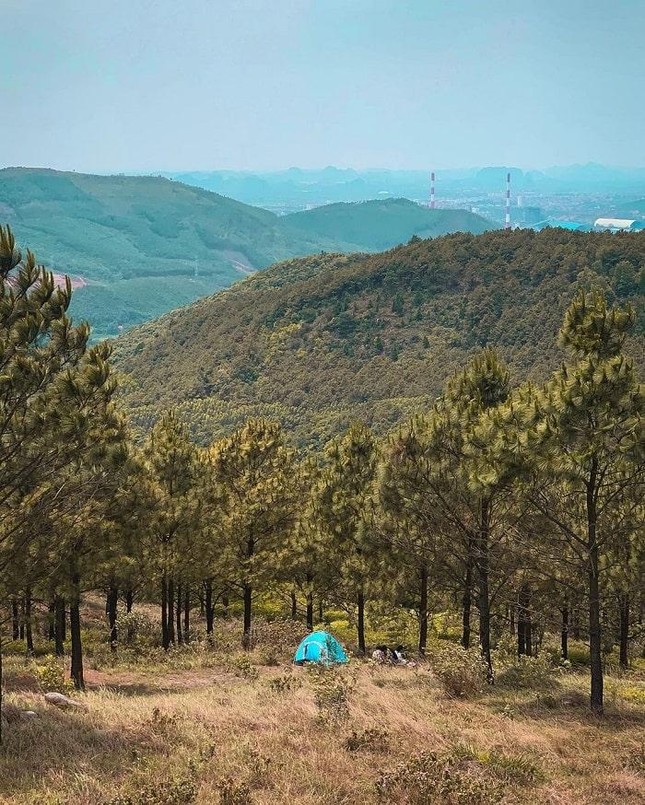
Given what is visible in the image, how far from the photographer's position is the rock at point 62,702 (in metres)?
12.3

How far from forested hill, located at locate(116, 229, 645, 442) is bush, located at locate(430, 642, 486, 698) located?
7191 cm

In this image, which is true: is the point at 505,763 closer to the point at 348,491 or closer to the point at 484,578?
the point at 484,578

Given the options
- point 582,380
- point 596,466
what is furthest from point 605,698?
point 582,380

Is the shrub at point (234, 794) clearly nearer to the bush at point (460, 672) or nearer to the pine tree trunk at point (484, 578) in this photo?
the bush at point (460, 672)

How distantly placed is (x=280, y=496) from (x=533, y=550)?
38.7 feet

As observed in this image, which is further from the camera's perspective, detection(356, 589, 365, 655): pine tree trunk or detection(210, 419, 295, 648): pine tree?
detection(210, 419, 295, 648): pine tree

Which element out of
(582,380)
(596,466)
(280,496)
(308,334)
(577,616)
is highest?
(308,334)

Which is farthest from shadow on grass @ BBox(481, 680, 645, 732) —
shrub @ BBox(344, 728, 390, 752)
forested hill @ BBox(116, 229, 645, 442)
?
forested hill @ BBox(116, 229, 645, 442)

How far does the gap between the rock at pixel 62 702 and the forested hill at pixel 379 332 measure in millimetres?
75661

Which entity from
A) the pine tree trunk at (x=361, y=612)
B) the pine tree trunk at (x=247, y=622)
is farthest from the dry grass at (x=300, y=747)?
the pine tree trunk at (x=247, y=622)

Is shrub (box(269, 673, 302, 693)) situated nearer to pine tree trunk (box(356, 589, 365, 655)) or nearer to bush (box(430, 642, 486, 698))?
bush (box(430, 642, 486, 698))

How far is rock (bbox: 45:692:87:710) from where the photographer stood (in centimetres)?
1228

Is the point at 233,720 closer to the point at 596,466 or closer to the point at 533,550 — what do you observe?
the point at 533,550

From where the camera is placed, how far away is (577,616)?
23641 mm
